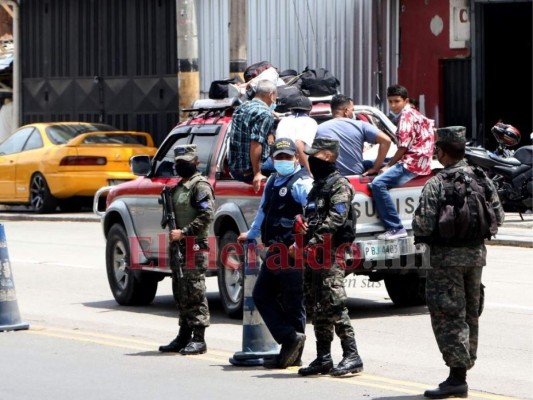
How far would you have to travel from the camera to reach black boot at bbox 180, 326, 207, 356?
10.9 meters

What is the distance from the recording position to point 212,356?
1086 cm

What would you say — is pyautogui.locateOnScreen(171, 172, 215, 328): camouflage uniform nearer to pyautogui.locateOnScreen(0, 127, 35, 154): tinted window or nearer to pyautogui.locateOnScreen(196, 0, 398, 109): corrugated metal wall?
pyautogui.locateOnScreen(196, 0, 398, 109): corrugated metal wall

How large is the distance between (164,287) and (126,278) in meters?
1.89

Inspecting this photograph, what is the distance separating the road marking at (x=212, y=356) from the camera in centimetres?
924

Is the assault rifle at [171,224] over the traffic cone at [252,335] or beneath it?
over

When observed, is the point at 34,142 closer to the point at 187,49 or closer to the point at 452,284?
the point at 187,49

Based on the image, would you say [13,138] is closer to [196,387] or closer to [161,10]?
[161,10]

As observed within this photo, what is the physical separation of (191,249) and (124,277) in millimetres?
3643

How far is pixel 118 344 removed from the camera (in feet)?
37.9

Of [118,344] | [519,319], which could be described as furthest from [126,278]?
[519,319]

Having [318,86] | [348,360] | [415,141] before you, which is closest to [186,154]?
[348,360]

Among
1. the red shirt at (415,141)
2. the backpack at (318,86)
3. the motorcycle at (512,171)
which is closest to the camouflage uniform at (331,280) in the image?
the red shirt at (415,141)

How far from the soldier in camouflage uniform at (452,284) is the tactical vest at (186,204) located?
2.71 m

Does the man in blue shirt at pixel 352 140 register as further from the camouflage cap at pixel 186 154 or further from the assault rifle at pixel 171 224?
the assault rifle at pixel 171 224
